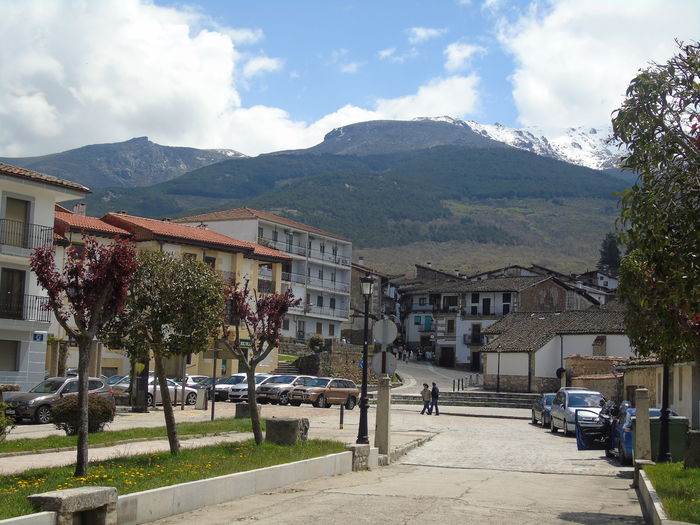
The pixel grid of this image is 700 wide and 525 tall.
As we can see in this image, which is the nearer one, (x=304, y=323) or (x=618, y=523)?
(x=618, y=523)

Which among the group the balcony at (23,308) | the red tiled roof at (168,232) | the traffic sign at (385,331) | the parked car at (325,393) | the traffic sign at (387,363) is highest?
the red tiled roof at (168,232)

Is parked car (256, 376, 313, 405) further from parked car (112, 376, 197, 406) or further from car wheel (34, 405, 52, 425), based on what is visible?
car wheel (34, 405, 52, 425)

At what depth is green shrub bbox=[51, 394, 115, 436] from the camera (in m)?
19.1

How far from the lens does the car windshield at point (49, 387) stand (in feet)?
84.8

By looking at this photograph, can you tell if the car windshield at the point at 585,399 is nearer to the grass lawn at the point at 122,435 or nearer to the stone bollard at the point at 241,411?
the stone bollard at the point at 241,411

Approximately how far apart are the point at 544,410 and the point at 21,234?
21.6m

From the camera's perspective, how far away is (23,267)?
32.2 metres

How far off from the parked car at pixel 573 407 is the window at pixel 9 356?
808 inches

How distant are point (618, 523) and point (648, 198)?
4.44 meters

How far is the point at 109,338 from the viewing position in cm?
1380

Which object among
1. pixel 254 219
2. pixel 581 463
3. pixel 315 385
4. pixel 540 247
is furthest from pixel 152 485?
pixel 540 247

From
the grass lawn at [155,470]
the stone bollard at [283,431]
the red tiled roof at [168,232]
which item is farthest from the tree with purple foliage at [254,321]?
the red tiled roof at [168,232]

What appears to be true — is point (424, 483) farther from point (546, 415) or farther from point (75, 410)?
point (546, 415)

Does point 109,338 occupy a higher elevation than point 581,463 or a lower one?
higher
